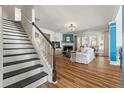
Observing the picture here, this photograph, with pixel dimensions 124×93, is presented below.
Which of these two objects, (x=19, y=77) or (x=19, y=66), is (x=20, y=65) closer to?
(x=19, y=66)

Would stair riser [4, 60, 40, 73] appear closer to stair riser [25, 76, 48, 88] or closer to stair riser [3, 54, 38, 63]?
stair riser [3, 54, 38, 63]

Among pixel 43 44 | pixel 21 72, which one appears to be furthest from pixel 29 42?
pixel 21 72

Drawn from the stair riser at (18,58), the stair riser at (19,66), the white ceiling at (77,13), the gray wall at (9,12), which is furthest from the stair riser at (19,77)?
the gray wall at (9,12)

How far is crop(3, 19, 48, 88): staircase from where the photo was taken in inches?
82.0

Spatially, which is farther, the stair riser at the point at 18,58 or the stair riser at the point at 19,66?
the stair riser at the point at 18,58

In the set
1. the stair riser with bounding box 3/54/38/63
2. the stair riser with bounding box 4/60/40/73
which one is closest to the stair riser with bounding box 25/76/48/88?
the stair riser with bounding box 4/60/40/73

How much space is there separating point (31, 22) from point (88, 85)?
9.90ft

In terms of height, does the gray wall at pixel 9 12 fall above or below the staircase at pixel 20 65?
above

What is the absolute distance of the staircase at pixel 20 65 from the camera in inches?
82.0

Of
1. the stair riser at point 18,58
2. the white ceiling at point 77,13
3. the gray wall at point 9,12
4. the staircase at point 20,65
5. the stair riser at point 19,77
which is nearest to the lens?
the stair riser at point 19,77

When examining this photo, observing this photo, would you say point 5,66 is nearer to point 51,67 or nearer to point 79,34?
point 51,67

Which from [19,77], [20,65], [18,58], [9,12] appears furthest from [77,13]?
[9,12]

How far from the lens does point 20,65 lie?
2.51 meters

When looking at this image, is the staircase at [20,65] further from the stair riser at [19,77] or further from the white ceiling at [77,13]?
the white ceiling at [77,13]
